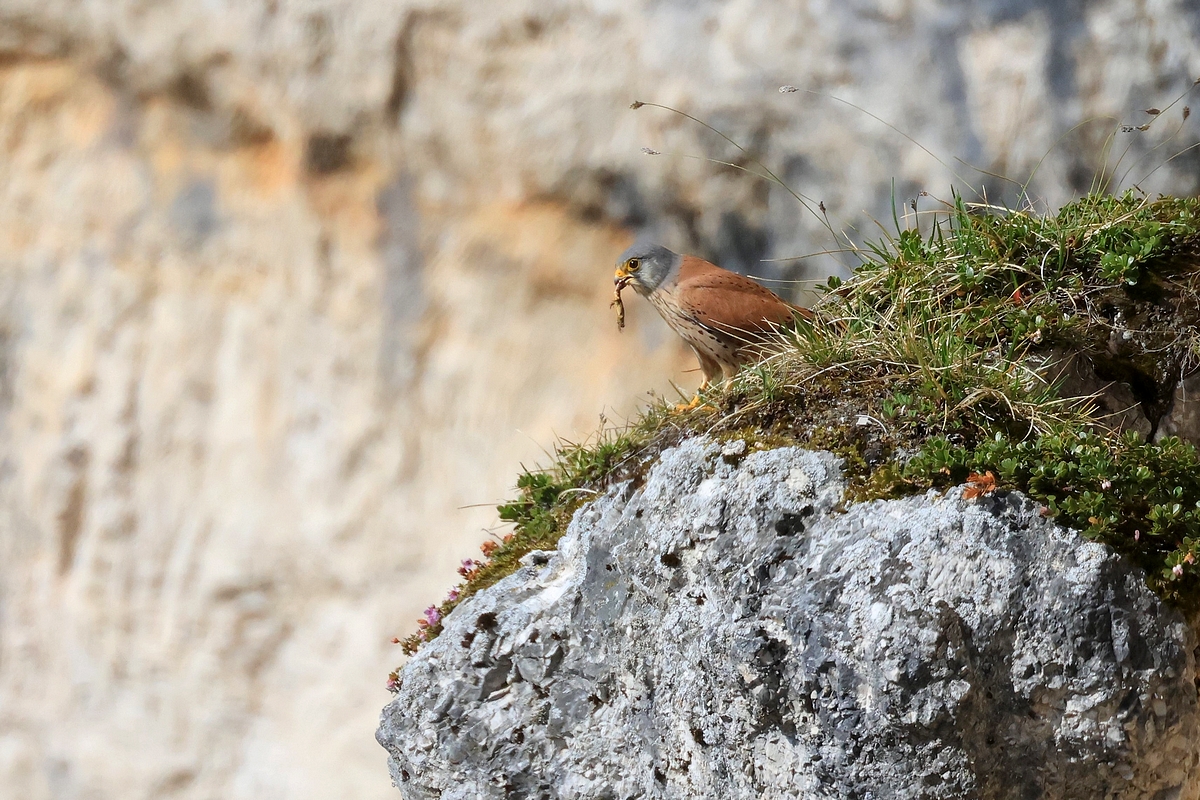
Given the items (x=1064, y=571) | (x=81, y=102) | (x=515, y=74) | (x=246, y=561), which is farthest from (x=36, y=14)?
(x=1064, y=571)

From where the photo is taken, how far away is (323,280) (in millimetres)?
5711

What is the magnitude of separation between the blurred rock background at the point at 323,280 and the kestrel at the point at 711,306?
100 cm

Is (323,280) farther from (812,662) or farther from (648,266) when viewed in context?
(812,662)

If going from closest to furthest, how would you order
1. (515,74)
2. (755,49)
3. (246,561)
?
(755,49), (515,74), (246,561)

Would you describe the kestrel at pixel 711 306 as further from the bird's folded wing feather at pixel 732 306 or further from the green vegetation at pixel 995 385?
the green vegetation at pixel 995 385

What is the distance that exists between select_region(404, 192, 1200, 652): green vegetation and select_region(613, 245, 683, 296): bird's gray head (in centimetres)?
57

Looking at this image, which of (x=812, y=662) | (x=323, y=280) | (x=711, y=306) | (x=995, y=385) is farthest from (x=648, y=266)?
(x=323, y=280)

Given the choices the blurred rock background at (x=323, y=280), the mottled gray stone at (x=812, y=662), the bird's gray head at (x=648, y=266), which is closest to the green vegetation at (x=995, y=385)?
the mottled gray stone at (x=812, y=662)

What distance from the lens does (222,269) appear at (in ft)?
19.3

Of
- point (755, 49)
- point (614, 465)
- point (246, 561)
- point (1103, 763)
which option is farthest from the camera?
point (246, 561)

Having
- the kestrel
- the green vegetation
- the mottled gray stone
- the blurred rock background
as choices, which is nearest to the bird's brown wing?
the kestrel

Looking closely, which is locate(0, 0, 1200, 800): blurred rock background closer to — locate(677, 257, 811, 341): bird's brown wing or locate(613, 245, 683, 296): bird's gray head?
locate(613, 245, 683, 296): bird's gray head

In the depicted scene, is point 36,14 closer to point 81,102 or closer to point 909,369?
point 81,102

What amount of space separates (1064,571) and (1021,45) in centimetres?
290
